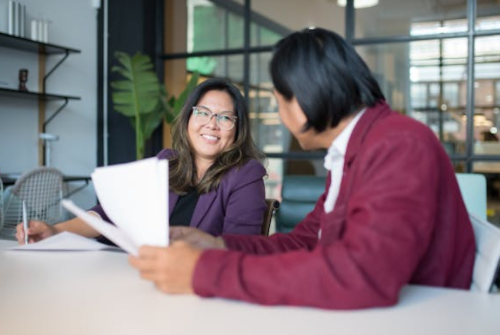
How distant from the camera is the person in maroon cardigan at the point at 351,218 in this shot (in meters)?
0.80

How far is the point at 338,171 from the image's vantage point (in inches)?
44.0

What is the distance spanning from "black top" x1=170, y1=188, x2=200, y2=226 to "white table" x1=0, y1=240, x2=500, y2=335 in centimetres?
77

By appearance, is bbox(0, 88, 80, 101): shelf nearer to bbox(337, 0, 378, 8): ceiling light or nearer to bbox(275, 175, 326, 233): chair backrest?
bbox(275, 175, 326, 233): chair backrest

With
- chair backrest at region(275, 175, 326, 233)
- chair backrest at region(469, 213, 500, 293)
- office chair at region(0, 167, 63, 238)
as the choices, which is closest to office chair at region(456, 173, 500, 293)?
chair backrest at region(469, 213, 500, 293)

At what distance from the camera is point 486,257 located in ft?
3.20

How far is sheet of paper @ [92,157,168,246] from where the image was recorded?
0.89 metres

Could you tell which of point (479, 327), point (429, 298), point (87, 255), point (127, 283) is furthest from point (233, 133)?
point (479, 327)

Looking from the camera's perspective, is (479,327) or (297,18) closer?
(479,327)

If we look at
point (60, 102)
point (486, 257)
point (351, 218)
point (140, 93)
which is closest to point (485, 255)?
point (486, 257)

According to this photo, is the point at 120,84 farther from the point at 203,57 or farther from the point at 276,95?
the point at 276,95

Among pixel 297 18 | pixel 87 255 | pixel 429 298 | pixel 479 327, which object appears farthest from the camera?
pixel 297 18

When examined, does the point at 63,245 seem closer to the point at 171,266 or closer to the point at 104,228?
the point at 104,228

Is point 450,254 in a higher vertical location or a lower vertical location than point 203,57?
lower

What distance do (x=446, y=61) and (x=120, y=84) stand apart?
9.31 ft
